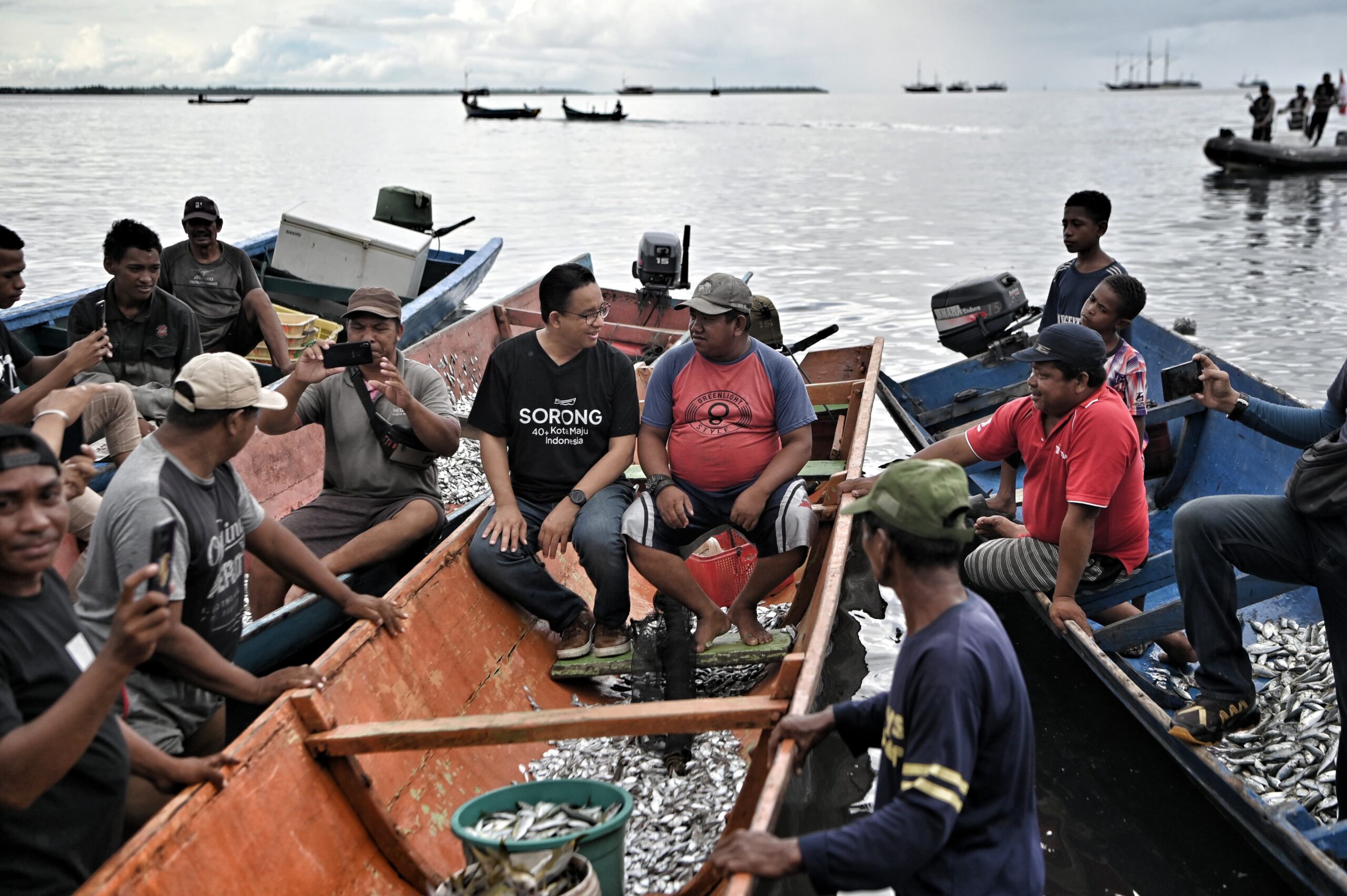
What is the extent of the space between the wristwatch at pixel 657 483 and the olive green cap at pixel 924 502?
2596 mm

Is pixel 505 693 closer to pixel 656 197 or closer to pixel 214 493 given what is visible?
pixel 214 493

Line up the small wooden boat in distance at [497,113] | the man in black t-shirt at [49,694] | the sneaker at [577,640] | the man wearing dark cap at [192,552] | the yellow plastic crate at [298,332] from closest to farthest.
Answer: the man in black t-shirt at [49,694], the man wearing dark cap at [192,552], the sneaker at [577,640], the yellow plastic crate at [298,332], the small wooden boat in distance at [497,113]

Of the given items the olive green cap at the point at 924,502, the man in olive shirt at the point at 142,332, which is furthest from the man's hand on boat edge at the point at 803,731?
the man in olive shirt at the point at 142,332

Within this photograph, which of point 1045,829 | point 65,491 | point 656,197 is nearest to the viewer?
point 65,491

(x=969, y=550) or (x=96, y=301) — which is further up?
(x=96, y=301)

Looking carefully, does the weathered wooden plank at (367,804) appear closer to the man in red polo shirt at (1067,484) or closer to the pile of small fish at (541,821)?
the pile of small fish at (541,821)

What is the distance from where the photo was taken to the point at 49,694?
2623 mm

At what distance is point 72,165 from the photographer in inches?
2015

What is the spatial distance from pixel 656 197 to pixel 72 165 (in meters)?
30.6

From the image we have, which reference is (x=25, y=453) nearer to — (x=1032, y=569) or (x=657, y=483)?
(x=657, y=483)

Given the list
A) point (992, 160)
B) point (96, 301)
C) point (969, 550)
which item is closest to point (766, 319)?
point (969, 550)

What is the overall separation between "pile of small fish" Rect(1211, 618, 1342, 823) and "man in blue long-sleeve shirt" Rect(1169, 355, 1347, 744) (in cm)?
45

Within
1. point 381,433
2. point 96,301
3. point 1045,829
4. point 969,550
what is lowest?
point 1045,829

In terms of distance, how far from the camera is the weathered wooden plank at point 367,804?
3.86 metres
